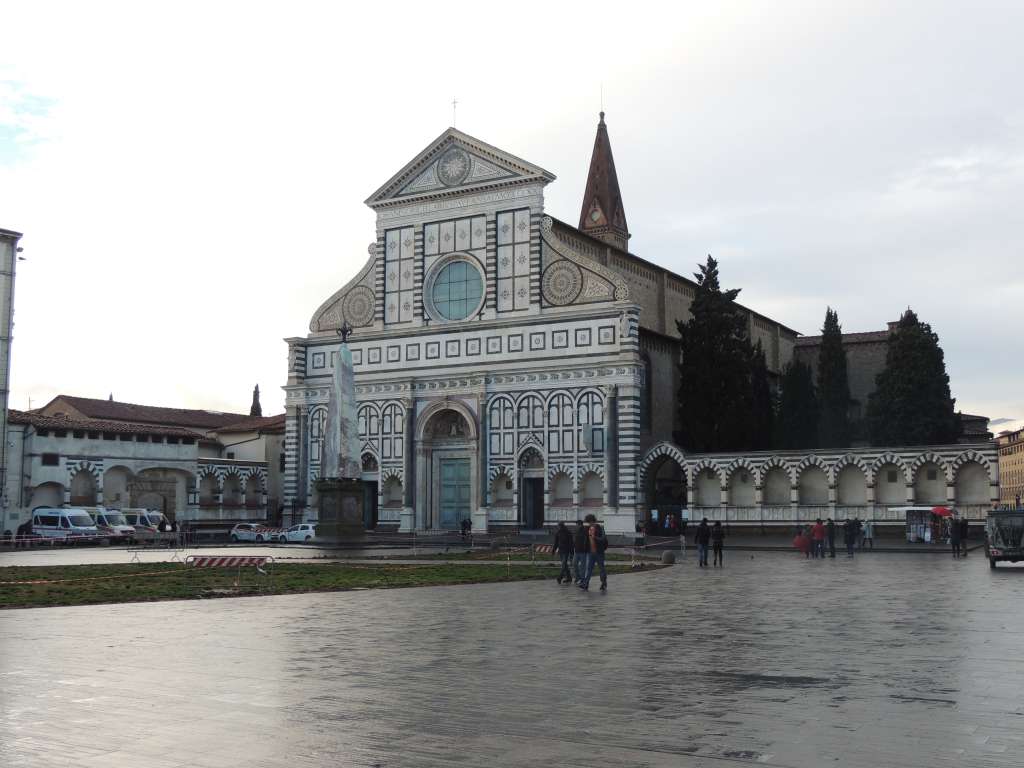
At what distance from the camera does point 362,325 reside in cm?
5791

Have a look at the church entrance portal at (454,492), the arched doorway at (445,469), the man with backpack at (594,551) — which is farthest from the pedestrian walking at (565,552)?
the church entrance portal at (454,492)

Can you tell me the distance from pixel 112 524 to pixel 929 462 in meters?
36.8

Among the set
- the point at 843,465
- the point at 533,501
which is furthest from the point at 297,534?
the point at 843,465

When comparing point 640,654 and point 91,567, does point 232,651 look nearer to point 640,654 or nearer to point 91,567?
point 640,654

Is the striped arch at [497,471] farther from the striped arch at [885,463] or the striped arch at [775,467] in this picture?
the striped arch at [885,463]

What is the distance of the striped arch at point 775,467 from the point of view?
50.2m

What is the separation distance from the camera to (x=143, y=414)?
234 feet

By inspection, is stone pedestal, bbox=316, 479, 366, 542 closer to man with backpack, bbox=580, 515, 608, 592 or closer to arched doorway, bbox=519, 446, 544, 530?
arched doorway, bbox=519, 446, 544, 530

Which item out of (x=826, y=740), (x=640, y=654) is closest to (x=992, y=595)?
(x=640, y=654)

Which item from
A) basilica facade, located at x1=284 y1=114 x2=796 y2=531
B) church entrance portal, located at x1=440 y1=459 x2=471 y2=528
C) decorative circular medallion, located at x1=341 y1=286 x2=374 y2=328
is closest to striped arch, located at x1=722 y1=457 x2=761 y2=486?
basilica facade, located at x1=284 y1=114 x2=796 y2=531

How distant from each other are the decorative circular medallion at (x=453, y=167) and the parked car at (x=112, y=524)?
73.8 feet

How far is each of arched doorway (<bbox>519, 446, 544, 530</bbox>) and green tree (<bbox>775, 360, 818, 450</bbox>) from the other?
52.5ft

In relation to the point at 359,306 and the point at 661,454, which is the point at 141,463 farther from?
the point at 661,454

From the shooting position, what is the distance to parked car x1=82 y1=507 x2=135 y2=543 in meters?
47.9
